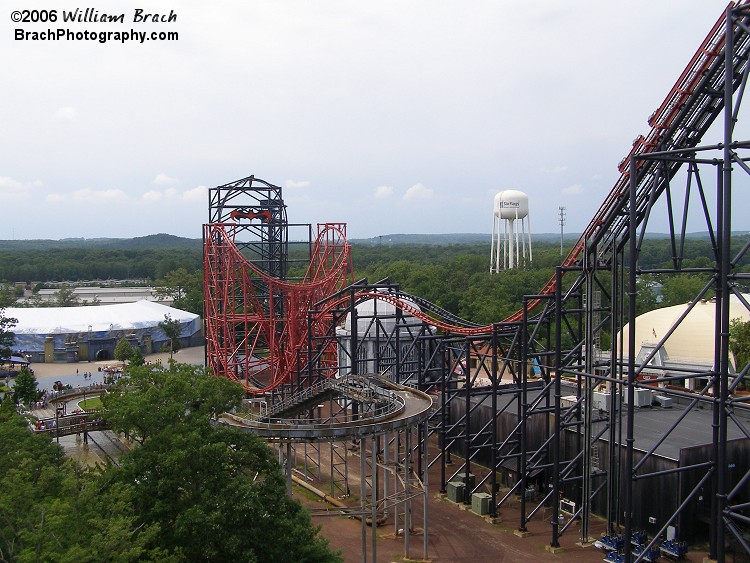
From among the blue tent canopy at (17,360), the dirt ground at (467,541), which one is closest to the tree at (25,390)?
the blue tent canopy at (17,360)

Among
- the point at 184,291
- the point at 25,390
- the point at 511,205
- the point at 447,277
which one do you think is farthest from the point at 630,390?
the point at 511,205

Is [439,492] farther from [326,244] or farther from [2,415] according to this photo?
[326,244]

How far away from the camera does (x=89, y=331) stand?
60406mm

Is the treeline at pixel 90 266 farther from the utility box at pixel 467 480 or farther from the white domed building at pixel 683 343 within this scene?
the utility box at pixel 467 480

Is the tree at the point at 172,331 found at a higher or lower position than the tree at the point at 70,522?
lower

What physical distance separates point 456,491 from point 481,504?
139 cm

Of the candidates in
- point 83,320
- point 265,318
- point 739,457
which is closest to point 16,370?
point 83,320

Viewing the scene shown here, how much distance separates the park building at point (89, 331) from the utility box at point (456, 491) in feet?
140

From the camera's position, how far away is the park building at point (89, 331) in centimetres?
5944

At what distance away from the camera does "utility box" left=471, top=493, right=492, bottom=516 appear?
23781 mm

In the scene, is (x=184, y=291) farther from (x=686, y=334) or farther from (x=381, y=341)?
(x=686, y=334)

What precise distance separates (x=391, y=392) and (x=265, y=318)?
2146 centimetres

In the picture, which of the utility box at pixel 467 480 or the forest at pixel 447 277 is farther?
the forest at pixel 447 277

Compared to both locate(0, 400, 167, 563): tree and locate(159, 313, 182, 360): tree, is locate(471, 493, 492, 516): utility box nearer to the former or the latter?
locate(0, 400, 167, 563): tree
